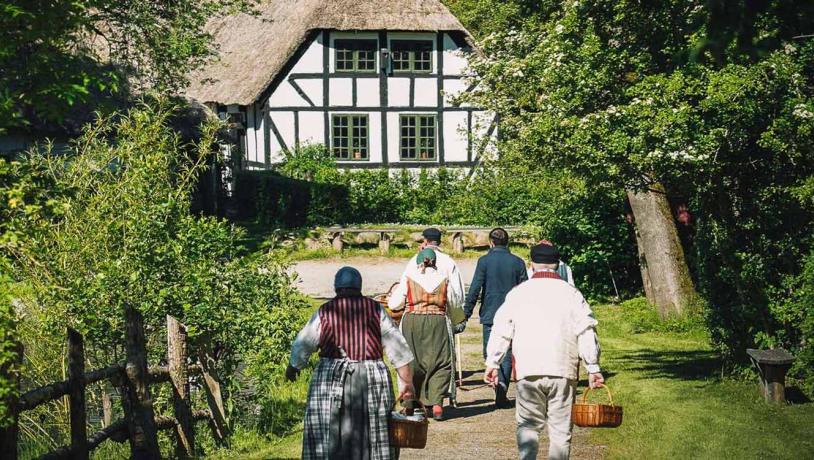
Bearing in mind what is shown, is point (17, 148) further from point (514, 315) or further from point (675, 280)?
point (514, 315)

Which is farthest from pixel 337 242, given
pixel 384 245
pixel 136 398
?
pixel 136 398

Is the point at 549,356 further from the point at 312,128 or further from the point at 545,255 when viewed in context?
the point at 312,128

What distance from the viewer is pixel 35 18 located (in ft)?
26.3

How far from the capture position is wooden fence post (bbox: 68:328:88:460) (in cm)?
852

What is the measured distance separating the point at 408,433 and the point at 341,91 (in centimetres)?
2835

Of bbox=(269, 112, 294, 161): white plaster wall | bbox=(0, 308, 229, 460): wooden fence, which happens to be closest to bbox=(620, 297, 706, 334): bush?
bbox=(0, 308, 229, 460): wooden fence

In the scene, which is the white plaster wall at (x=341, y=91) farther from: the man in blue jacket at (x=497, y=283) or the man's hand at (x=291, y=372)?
the man's hand at (x=291, y=372)

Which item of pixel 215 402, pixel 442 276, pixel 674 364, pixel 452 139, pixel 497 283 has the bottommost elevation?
pixel 674 364

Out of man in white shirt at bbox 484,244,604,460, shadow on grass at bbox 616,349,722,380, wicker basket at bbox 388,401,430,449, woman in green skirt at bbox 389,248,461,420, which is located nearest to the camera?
wicker basket at bbox 388,401,430,449

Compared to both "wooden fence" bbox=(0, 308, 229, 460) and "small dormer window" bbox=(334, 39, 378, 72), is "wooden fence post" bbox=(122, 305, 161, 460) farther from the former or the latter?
"small dormer window" bbox=(334, 39, 378, 72)

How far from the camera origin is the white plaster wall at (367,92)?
117 ft

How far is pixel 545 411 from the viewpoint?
848cm

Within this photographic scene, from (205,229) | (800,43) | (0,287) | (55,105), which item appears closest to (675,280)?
(800,43)

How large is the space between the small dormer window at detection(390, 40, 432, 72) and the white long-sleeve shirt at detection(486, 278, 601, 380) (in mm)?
27613
